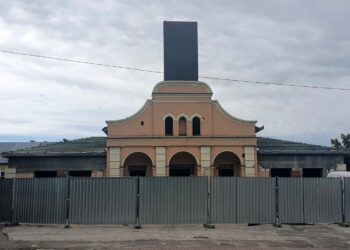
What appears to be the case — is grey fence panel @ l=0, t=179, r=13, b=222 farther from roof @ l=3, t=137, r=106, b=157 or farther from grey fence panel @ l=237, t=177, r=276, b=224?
roof @ l=3, t=137, r=106, b=157

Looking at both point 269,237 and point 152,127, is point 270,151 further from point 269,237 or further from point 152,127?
point 269,237

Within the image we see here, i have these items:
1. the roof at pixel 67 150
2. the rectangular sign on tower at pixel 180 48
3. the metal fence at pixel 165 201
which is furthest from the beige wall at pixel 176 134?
the metal fence at pixel 165 201

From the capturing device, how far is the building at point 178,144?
113 ft

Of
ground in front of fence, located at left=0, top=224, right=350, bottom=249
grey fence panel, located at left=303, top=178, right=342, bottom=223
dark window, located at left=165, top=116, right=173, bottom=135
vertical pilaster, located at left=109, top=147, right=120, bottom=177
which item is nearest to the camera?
ground in front of fence, located at left=0, top=224, right=350, bottom=249

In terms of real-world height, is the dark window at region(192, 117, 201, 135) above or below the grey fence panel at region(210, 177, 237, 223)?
above

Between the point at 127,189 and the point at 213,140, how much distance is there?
1637 centimetres

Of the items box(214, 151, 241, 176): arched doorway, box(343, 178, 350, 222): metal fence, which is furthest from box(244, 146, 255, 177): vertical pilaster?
box(343, 178, 350, 222): metal fence

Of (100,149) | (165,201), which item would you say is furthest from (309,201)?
(100,149)

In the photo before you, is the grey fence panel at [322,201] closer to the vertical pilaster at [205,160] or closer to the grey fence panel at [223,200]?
the grey fence panel at [223,200]

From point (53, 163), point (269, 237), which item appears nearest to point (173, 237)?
point (269, 237)

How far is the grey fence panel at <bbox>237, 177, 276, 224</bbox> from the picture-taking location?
19.3 m

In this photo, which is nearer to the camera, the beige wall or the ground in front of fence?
the ground in front of fence

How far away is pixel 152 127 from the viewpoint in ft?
113

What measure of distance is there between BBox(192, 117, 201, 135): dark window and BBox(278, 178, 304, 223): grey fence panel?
50.7 feet
